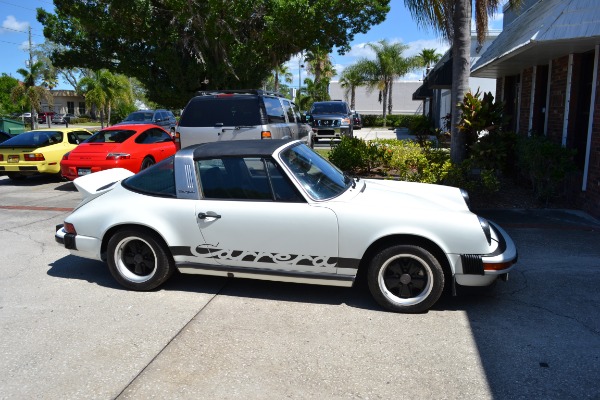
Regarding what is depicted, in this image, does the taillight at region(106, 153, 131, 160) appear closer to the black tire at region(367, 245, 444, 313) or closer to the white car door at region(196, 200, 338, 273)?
the white car door at region(196, 200, 338, 273)

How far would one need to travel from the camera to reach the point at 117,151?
1108 centimetres

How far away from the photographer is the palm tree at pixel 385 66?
146 ft

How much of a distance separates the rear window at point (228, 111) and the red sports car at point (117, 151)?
2.03m

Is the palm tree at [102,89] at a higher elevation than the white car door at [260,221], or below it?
higher

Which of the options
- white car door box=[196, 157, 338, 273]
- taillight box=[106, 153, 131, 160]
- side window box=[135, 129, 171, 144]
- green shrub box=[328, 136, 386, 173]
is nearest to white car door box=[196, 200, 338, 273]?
white car door box=[196, 157, 338, 273]

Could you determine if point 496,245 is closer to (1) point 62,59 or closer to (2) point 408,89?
(1) point 62,59

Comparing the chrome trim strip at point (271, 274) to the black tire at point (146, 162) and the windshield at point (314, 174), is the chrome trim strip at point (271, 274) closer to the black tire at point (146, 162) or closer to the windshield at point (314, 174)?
the windshield at point (314, 174)

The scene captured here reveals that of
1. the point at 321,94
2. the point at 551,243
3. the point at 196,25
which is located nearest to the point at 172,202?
→ the point at 551,243

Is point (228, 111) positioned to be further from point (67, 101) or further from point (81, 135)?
point (67, 101)

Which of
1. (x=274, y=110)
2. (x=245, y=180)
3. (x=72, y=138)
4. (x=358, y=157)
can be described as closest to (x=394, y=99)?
(x=72, y=138)

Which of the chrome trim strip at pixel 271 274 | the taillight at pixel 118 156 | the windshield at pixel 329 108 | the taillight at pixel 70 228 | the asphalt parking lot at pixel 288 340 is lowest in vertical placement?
the asphalt parking lot at pixel 288 340

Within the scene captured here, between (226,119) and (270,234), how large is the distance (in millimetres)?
5658

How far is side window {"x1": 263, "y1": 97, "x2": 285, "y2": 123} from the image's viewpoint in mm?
10070

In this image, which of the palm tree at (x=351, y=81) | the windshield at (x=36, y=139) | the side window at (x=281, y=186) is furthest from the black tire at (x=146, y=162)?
the palm tree at (x=351, y=81)
